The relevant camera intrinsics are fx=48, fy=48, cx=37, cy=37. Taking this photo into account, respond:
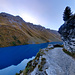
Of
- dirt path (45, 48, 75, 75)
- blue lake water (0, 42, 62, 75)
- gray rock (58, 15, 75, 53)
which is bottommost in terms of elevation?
blue lake water (0, 42, 62, 75)

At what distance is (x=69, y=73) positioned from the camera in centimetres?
633

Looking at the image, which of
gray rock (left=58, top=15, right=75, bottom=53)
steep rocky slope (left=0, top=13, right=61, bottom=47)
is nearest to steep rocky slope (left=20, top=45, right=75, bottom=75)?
gray rock (left=58, top=15, right=75, bottom=53)

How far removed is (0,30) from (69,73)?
71.2m

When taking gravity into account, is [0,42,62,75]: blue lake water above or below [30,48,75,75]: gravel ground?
below

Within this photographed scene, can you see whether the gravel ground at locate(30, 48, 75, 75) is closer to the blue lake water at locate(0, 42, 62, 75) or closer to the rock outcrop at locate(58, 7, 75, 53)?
the rock outcrop at locate(58, 7, 75, 53)

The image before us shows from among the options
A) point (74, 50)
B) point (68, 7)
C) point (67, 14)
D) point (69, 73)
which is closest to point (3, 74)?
point (69, 73)

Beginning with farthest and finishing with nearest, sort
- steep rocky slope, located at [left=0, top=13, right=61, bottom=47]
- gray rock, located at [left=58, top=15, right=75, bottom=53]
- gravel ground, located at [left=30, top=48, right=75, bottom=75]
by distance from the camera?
steep rocky slope, located at [left=0, top=13, right=61, bottom=47], gray rock, located at [left=58, top=15, right=75, bottom=53], gravel ground, located at [left=30, top=48, right=75, bottom=75]

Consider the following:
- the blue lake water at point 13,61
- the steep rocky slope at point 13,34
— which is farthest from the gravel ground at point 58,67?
the steep rocky slope at point 13,34

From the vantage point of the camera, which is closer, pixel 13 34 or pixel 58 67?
pixel 58 67

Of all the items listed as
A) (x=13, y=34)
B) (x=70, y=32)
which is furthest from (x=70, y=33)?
(x=13, y=34)

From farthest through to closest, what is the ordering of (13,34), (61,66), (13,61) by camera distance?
1. (13,34)
2. (13,61)
3. (61,66)

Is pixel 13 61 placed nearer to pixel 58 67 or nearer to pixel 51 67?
pixel 51 67

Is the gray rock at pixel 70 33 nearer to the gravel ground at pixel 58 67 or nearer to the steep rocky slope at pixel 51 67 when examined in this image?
the steep rocky slope at pixel 51 67

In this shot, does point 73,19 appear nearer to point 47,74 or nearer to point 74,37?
point 74,37
